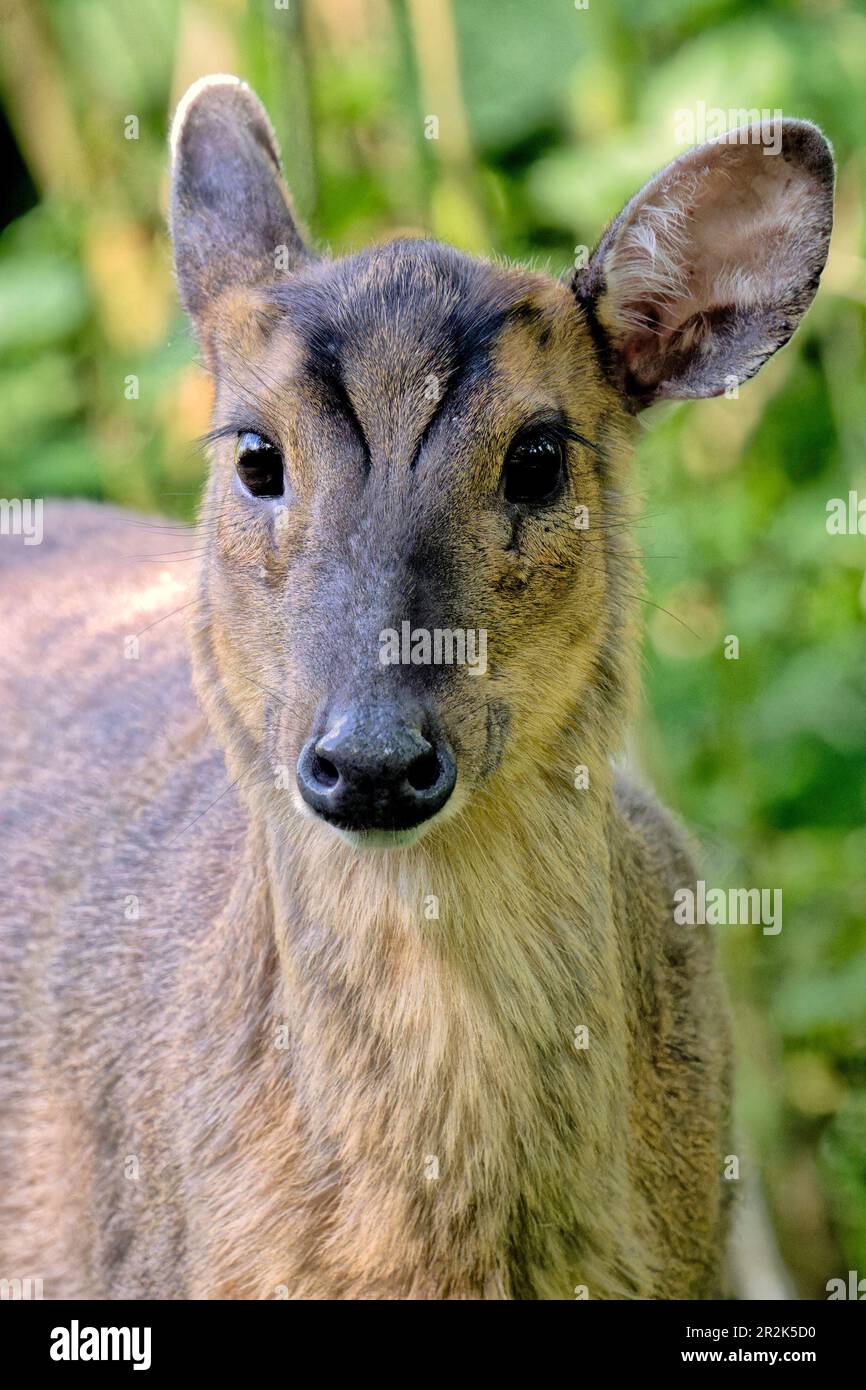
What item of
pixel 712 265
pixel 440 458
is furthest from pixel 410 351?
pixel 712 265

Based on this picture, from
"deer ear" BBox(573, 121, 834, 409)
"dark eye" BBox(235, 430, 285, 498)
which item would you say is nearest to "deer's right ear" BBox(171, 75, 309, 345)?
"dark eye" BBox(235, 430, 285, 498)

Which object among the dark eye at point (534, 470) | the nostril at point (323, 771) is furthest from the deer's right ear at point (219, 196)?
the nostril at point (323, 771)

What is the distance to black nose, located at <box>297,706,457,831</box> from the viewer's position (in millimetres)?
3324

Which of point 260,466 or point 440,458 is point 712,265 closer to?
point 440,458

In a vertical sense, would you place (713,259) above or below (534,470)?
above

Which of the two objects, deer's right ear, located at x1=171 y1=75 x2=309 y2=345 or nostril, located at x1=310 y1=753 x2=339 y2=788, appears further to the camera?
deer's right ear, located at x1=171 y1=75 x2=309 y2=345

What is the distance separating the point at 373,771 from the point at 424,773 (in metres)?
0.13

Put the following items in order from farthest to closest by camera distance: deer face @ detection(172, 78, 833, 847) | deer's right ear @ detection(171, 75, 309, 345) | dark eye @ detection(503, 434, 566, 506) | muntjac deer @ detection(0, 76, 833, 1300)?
1. deer's right ear @ detection(171, 75, 309, 345)
2. dark eye @ detection(503, 434, 566, 506)
3. muntjac deer @ detection(0, 76, 833, 1300)
4. deer face @ detection(172, 78, 833, 847)

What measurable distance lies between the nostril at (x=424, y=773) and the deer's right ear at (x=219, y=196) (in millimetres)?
1599

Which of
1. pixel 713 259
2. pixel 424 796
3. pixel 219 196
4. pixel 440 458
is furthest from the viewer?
pixel 219 196

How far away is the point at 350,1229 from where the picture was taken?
156 inches

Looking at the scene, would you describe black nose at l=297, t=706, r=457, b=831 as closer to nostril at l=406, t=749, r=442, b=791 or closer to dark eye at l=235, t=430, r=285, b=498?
nostril at l=406, t=749, r=442, b=791

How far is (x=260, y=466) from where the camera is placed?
4.00 metres

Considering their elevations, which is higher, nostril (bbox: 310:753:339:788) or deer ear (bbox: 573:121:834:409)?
deer ear (bbox: 573:121:834:409)
